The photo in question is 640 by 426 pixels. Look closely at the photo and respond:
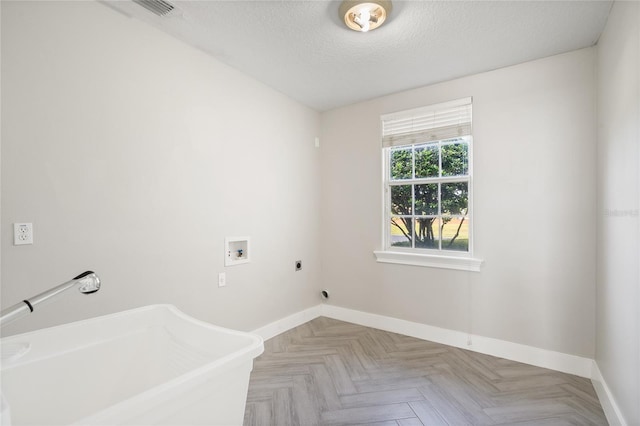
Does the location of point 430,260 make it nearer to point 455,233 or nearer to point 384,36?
point 455,233

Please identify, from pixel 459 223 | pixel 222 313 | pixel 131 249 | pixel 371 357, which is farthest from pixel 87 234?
pixel 459 223

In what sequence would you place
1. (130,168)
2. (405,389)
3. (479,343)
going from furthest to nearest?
(479,343) → (405,389) → (130,168)

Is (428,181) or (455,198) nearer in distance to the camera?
(455,198)

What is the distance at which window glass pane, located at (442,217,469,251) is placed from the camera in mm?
2998

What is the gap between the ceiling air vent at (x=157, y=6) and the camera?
1949 mm

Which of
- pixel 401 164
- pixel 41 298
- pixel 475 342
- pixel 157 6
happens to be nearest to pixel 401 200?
pixel 401 164

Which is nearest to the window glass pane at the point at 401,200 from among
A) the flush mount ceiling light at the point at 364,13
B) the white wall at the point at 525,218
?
the white wall at the point at 525,218

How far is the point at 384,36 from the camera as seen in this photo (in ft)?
7.49

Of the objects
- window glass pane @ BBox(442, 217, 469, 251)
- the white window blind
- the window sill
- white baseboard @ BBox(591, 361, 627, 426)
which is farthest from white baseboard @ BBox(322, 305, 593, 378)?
the white window blind

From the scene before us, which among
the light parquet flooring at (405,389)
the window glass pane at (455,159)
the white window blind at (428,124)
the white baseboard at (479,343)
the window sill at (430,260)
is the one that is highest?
the white window blind at (428,124)

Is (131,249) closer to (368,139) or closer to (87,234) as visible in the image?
(87,234)

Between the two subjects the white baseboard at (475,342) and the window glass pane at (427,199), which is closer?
the white baseboard at (475,342)

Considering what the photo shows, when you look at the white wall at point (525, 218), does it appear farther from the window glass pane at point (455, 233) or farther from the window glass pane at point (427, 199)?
the window glass pane at point (427, 199)

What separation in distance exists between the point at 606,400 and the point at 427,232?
1.77m
